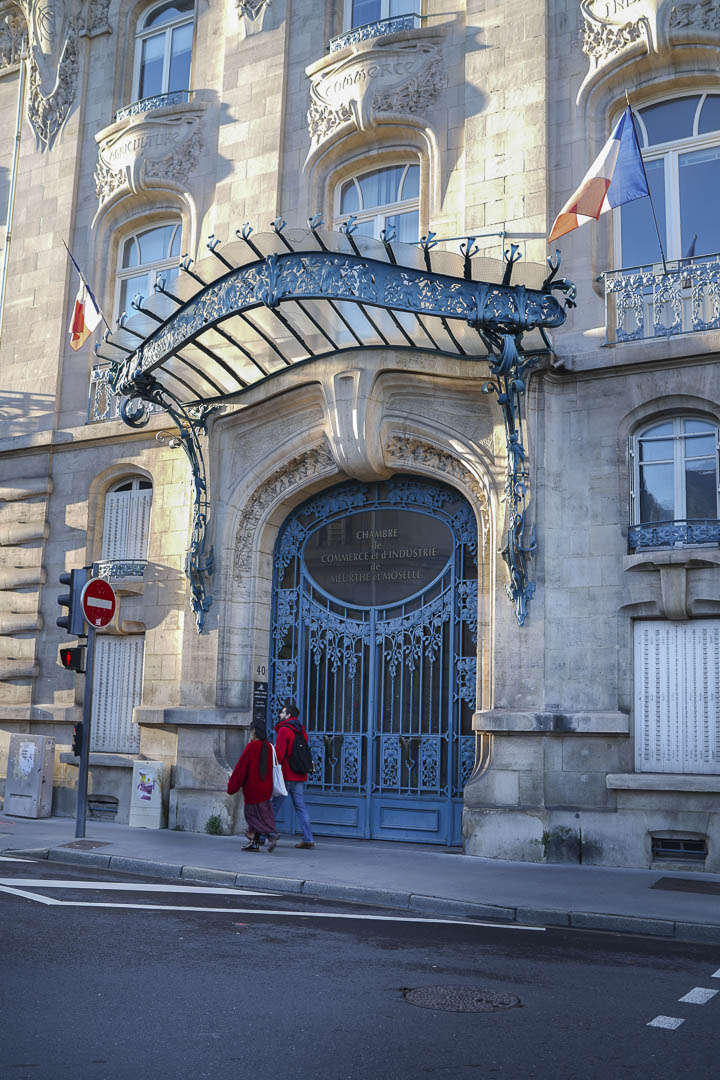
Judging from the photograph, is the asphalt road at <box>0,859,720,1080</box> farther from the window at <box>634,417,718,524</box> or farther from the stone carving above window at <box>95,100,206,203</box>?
the stone carving above window at <box>95,100,206,203</box>

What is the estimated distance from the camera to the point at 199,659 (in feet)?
47.9

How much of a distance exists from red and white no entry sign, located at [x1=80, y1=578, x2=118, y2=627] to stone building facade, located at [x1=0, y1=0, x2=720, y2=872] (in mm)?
1482

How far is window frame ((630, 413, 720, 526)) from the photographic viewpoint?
1224cm

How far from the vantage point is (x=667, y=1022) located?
5461 mm

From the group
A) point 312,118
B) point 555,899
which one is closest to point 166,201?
point 312,118

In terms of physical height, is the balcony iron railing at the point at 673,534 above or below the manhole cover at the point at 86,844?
above

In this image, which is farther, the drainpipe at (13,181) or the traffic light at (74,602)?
the drainpipe at (13,181)

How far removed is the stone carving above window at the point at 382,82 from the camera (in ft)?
48.2

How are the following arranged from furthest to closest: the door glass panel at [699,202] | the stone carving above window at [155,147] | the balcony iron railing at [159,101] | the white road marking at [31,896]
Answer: the balcony iron railing at [159,101]
the stone carving above window at [155,147]
the door glass panel at [699,202]
the white road marking at [31,896]

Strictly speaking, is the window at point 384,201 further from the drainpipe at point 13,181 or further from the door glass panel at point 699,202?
the drainpipe at point 13,181

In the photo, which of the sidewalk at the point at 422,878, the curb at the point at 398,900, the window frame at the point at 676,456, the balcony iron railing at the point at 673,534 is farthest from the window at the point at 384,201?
the curb at the point at 398,900

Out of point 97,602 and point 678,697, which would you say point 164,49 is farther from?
point 678,697

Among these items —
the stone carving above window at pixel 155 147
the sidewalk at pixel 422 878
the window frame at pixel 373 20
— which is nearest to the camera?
the sidewalk at pixel 422 878

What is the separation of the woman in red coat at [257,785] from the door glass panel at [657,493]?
5.01 meters
